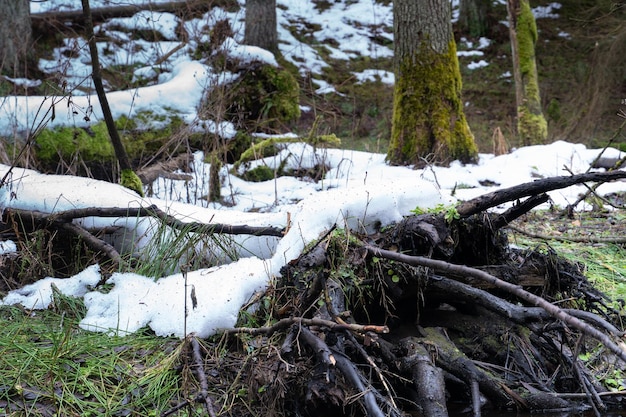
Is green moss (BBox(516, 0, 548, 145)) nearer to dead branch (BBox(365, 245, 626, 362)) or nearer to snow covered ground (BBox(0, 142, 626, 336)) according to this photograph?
snow covered ground (BBox(0, 142, 626, 336))

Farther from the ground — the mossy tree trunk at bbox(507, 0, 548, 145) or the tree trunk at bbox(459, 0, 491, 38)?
the tree trunk at bbox(459, 0, 491, 38)

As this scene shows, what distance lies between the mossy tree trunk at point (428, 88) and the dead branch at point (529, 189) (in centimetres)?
466

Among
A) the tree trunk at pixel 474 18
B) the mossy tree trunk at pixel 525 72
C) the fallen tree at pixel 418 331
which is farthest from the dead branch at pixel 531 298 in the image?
the tree trunk at pixel 474 18

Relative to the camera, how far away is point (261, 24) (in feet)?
41.9

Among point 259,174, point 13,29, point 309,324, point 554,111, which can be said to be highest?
point 13,29


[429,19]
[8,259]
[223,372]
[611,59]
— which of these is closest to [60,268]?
[8,259]

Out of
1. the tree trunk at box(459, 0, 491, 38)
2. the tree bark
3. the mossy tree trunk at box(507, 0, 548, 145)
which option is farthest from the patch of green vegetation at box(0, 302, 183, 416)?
the tree trunk at box(459, 0, 491, 38)

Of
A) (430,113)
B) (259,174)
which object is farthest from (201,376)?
(430,113)

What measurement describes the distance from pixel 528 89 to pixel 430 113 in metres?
4.44

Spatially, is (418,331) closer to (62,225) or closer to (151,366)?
(151,366)

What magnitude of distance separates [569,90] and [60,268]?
1500cm

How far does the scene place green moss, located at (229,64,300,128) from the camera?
8633 mm

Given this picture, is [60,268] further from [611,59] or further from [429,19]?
[611,59]

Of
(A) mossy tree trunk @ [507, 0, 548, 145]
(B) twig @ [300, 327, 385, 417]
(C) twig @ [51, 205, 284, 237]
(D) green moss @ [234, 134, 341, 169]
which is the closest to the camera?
(B) twig @ [300, 327, 385, 417]
